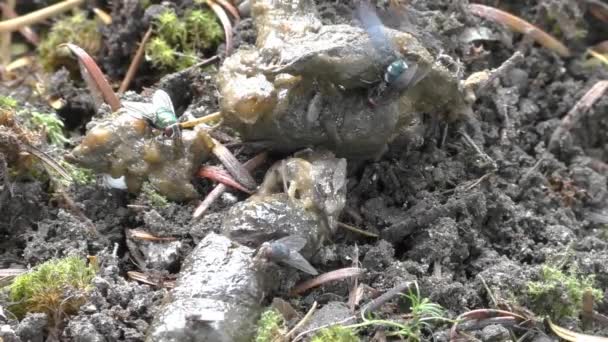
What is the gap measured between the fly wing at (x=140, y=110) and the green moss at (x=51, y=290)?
22.6 inches

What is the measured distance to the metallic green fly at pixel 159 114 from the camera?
2.49 metres

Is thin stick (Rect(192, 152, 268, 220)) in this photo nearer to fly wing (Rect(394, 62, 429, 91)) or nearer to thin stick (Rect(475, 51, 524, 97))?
fly wing (Rect(394, 62, 429, 91))

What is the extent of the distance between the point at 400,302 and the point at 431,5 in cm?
146

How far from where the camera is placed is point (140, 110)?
8.27ft

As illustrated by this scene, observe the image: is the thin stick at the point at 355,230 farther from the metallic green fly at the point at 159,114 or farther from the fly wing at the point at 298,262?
the metallic green fly at the point at 159,114

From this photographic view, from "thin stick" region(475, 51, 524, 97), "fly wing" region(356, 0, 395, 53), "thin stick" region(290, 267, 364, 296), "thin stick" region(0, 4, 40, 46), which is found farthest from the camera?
"thin stick" region(0, 4, 40, 46)

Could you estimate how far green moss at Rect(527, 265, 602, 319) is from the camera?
231 cm

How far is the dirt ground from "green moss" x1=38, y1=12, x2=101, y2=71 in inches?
3.3

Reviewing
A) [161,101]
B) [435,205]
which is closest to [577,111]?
[435,205]

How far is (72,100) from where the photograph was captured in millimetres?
2984

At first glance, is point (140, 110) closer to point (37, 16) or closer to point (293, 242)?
point (293, 242)

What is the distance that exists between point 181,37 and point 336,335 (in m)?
1.55

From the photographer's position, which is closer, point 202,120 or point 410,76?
point 410,76

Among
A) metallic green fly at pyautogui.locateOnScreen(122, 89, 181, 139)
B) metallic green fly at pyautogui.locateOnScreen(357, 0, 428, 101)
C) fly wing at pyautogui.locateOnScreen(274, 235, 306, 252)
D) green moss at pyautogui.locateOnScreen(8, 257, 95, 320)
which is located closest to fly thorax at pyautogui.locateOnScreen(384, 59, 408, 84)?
metallic green fly at pyautogui.locateOnScreen(357, 0, 428, 101)
